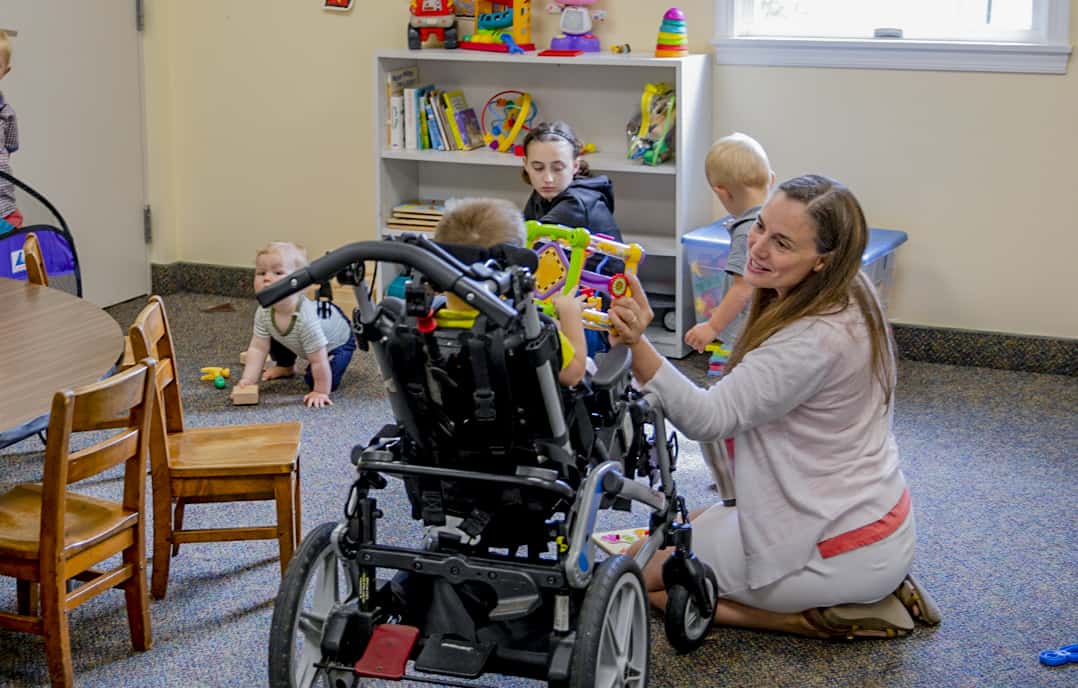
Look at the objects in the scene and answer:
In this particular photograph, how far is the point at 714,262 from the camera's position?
4.55 metres

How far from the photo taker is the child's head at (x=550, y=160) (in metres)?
4.02

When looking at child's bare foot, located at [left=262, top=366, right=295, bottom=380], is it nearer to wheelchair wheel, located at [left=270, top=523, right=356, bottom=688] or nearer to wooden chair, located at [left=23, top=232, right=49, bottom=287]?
wooden chair, located at [left=23, top=232, right=49, bottom=287]

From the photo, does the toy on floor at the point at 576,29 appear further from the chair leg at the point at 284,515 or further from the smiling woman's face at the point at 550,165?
the chair leg at the point at 284,515

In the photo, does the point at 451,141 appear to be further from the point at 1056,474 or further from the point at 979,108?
the point at 1056,474

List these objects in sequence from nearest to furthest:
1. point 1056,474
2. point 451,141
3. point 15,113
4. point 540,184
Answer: point 1056,474
point 540,184
point 15,113
point 451,141

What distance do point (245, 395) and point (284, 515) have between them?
4.67 ft

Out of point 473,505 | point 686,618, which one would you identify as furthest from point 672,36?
point 473,505

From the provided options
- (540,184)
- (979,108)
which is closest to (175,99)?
(540,184)

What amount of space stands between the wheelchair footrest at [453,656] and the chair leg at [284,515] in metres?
0.73

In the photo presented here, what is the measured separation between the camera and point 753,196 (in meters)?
3.78

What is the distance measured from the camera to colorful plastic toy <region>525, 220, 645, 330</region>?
2.92 m

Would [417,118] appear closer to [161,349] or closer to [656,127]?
[656,127]

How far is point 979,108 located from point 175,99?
3.11m

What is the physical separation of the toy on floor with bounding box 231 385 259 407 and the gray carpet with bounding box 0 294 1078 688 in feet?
0.14
